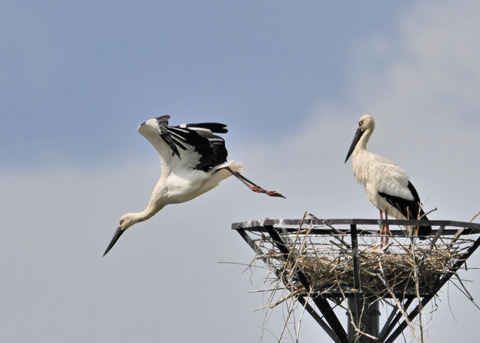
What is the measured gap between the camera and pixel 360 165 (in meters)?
11.0

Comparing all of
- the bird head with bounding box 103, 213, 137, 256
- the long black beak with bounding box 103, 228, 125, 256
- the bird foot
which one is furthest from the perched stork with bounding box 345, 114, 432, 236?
the long black beak with bounding box 103, 228, 125, 256

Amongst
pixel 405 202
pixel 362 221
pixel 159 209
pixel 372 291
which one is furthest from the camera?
pixel 159 209

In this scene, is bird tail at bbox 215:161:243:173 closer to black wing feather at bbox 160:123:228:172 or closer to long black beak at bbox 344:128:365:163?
black wing feather at bbox 160:123:228:172

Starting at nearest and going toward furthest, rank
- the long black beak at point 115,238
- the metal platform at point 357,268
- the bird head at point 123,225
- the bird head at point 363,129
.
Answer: the metal platform at point 357,268
the bird head at point 363,129
the bird head at point 123,225
the long black beak at point 115,238

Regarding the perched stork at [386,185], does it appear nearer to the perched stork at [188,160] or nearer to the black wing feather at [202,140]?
the perched stork at [188,160]

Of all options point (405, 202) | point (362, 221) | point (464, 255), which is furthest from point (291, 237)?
point (405, 202)

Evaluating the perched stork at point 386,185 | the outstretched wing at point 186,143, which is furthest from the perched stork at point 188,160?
the perched stork at point 386,185

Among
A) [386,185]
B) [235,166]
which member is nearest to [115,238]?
[235,166]

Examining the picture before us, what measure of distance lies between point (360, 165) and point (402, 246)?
9.45 feet

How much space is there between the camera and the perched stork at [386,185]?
1065 cm

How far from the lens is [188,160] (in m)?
11.0

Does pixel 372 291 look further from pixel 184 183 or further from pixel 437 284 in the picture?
pixel 184 183

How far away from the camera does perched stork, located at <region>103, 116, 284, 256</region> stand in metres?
10.6

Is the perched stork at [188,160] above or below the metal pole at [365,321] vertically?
above
